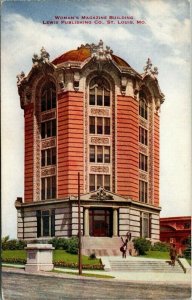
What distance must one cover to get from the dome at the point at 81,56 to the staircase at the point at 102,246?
349cm

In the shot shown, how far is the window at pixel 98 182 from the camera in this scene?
13073mm

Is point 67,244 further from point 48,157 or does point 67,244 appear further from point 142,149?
point 142,149

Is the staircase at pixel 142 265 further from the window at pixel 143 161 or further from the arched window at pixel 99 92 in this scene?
the arched window at pixel 99 92

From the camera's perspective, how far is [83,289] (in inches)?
483

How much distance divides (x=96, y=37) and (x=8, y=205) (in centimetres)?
366

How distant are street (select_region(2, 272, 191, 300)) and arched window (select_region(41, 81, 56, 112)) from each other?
11.3 feet

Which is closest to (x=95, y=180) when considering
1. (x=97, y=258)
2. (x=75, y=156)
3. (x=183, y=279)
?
(x=75, y=156)

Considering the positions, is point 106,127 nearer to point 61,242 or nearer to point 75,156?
point 75,156

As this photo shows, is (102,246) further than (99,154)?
No

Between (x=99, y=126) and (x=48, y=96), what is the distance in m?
1.24

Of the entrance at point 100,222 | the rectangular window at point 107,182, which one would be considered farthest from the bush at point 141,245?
the rectangular window at point 107,182

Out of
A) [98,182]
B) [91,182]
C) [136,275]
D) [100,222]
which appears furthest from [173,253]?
[91,182]

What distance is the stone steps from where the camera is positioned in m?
12.7

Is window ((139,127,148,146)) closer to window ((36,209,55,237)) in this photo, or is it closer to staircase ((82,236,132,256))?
staircase ((82,236,132,256))
